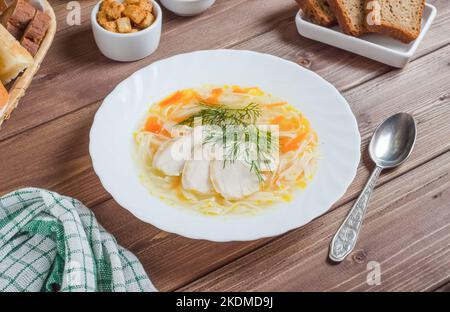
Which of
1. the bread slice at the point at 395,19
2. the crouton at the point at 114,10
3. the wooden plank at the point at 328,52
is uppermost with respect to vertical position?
the bread slice at the point at 395,19

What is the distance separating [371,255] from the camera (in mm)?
1489

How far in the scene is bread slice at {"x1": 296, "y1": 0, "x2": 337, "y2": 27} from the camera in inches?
80.8

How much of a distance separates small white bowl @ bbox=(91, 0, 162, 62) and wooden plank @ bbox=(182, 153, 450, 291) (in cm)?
85

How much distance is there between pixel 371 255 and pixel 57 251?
791mm

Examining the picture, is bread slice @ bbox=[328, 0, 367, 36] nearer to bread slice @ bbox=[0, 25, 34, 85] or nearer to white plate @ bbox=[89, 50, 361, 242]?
white plate @ bbox=[89, 50, 361, 242]

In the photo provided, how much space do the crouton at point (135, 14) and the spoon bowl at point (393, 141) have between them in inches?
33.8

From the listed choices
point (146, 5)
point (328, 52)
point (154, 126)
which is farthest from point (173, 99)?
point (328, 52)

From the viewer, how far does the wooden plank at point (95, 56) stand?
1.88m

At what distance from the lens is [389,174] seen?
1.68 meters

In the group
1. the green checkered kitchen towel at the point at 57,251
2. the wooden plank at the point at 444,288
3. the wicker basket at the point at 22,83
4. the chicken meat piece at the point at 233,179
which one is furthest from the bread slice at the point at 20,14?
the wooden plank at the point at 444,288

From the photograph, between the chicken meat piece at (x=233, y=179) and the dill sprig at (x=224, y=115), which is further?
the dill sprig at (x=224, y=115)

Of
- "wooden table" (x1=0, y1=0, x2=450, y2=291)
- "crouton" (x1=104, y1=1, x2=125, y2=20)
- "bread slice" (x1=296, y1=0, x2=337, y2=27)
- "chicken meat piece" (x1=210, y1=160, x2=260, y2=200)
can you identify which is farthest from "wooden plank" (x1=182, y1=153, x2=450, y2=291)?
"crouton" (x1=104, y1=1, x2=125, y2=20)

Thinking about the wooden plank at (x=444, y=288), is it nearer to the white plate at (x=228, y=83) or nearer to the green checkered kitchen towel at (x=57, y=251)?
the white plate at (x=228, y=83)

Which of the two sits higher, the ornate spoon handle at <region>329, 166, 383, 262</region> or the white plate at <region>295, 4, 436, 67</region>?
the white plate at <region>295, 4, 436, 67</region>
